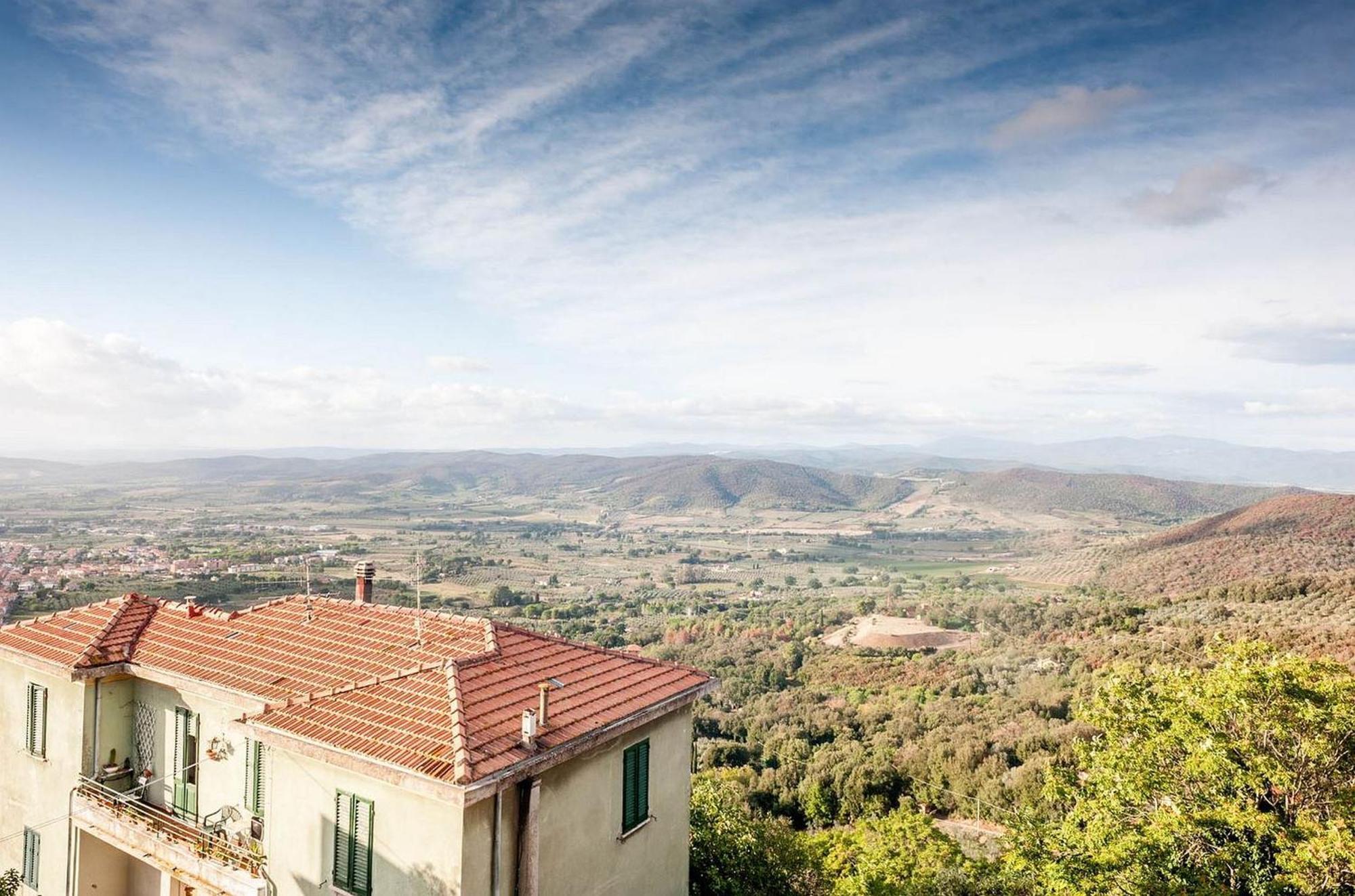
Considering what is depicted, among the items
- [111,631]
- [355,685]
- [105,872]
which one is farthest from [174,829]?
[355,685]

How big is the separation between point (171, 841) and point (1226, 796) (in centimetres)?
1578

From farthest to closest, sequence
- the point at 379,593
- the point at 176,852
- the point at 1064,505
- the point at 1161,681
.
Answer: the point at 1064,505 → the point at 379,593 → the point at 1161,681 → the point at 176,852

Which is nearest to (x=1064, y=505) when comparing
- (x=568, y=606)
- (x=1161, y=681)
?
(x=568, y=606)

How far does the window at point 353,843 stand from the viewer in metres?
8.80

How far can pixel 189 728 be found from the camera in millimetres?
11898

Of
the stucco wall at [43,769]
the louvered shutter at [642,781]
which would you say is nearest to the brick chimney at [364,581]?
the stucco wall at [43,769]

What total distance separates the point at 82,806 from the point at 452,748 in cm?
788

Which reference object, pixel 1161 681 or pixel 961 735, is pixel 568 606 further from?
pixel 1161 681

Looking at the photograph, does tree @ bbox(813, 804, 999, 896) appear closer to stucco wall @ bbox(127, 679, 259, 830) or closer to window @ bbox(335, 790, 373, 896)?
window @ bbox(335, 790, 373, 896)

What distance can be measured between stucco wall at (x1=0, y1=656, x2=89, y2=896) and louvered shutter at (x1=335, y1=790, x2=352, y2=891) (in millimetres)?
6121

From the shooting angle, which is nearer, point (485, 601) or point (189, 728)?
point (189, 728)

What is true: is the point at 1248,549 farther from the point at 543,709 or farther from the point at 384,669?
the point at 384,669

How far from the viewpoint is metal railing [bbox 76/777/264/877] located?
10227 mm

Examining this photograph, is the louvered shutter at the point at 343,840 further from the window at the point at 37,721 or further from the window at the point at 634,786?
the window at the point at 37,721
